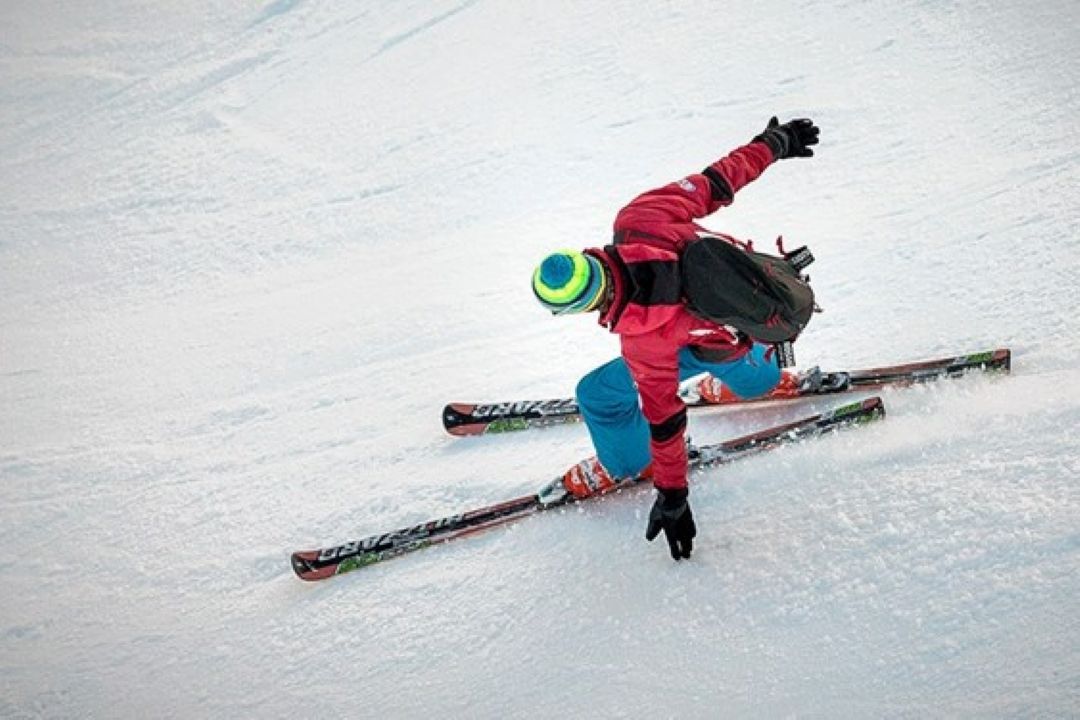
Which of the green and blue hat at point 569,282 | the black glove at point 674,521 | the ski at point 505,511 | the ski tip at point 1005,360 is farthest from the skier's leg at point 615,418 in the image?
the ski tip at point 1005,360

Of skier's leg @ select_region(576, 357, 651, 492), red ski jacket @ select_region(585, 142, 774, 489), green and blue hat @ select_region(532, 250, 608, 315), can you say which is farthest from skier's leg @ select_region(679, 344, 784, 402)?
green and blue hat @ select_region(532, 250, 608, 315)

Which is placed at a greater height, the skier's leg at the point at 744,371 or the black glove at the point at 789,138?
the black glove at the point at 789,138

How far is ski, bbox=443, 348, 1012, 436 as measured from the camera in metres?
3.95

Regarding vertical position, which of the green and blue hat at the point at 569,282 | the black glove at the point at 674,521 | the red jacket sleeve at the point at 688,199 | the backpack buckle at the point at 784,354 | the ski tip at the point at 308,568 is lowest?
the black glove at the point at 674,521

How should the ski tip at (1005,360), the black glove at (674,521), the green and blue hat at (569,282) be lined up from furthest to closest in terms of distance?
the ski tip at (1005,360)
the black glove at (674,521)
the green and blue hat at (569,282)

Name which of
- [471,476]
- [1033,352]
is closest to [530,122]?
[471,476]

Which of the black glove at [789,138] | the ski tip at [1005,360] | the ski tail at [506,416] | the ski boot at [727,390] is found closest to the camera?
the black glove at [789,138]

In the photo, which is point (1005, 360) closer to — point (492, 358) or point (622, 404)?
point (622, 404)

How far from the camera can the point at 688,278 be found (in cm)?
292

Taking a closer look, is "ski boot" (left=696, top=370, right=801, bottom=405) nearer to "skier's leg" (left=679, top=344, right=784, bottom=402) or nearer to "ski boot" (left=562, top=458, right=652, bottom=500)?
"skier's leg" (left=679, top=344, right=784, bottom=402)

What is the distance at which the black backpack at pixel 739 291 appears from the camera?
291 cm

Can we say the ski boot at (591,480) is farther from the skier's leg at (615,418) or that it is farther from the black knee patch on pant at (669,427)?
the black knee patch on pant at (669,427)

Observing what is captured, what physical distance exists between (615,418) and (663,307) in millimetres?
887

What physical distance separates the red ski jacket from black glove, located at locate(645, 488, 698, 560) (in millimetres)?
58
